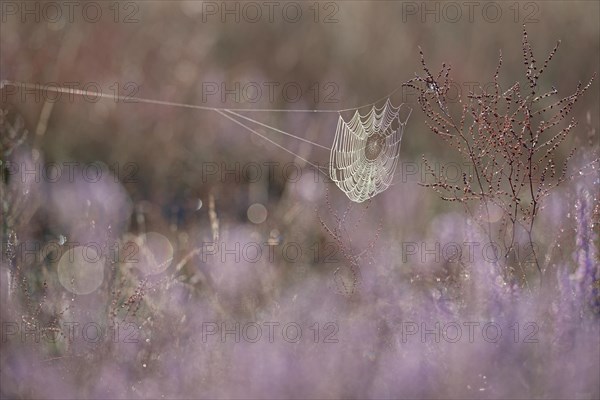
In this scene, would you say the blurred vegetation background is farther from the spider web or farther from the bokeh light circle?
the bokeh light circle

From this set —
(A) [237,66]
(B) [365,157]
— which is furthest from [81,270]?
(A) [237,66]

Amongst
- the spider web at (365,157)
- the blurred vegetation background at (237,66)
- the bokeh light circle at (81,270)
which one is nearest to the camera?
the bokeh light circle at (81,270)

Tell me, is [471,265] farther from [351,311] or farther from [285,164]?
[285,164]

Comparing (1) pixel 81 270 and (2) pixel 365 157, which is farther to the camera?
(2) pixel 365 157

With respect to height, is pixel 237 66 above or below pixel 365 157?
above

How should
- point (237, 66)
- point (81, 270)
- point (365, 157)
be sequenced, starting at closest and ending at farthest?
point (81, 270) → point (365, 157) → point (237, 66)

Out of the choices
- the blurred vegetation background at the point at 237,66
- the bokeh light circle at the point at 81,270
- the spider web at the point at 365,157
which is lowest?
the bokeh light circle at the point at 81,270

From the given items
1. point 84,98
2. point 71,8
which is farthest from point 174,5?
point 84,98

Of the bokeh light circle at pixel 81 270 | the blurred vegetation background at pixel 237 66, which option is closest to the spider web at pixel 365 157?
the blurred vegetation background at pixel 237 66

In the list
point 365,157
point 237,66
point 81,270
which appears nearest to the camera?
point 81,270

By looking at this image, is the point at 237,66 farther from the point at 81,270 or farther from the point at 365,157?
the point at 81,270

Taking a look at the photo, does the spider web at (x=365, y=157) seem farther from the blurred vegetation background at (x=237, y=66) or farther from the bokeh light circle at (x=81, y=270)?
the bokeh light circle at (x=81, y=270)
